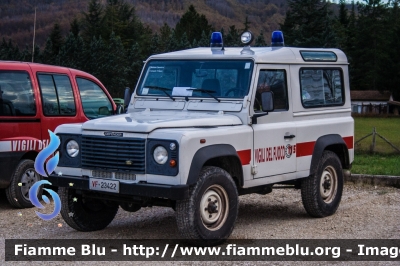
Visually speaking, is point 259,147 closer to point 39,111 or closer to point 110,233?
point 110,233

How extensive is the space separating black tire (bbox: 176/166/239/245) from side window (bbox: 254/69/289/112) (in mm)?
1270

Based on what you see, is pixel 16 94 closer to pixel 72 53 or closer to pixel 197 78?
pixel 197 78

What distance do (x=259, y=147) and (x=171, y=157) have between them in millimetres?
1715

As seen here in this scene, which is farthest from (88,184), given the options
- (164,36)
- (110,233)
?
(164,36)

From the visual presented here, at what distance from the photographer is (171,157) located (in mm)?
7824

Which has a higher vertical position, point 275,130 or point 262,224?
point 275,130

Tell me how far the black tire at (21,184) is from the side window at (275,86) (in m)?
3.88

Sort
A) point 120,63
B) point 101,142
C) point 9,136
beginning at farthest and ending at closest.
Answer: point 120,63 < point 9,136 < point 101,142

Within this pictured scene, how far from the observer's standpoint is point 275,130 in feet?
31.2

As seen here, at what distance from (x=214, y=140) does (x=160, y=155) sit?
0.73 metres

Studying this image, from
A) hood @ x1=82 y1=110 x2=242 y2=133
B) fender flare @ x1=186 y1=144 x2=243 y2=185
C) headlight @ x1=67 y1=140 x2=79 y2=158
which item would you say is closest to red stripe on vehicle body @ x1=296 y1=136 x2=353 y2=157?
hood @ x1=82 y1=110 x2=242 y2=133

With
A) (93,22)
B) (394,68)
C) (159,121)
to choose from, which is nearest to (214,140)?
(159,121)

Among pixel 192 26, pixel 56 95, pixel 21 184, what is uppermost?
pixel 192 26

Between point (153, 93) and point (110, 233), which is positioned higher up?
point (153, 93)
